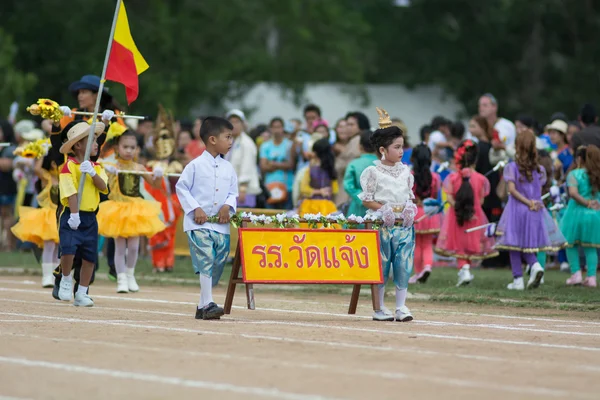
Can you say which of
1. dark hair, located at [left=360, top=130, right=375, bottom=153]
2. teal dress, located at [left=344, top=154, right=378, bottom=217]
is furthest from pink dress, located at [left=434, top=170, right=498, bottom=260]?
teal dress, located at [left=344, top=154, right=378, bottom=217]

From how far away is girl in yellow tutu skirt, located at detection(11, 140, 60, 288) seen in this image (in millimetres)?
16625

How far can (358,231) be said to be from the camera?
13359mm

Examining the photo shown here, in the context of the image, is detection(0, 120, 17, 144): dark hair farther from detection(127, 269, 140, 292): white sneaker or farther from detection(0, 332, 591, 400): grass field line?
detection(0, 332, 591, 400): grass field line

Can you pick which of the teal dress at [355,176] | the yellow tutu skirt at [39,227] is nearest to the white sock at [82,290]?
the yellow tutu skirt at [39,227]

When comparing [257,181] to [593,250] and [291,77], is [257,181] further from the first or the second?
[291,77]

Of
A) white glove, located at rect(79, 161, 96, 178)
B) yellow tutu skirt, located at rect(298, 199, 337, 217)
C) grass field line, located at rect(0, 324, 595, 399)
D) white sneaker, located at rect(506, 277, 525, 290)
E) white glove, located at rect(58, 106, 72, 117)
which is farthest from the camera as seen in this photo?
yellow tutu skirt, located at rect(298, 199, 337, 217)

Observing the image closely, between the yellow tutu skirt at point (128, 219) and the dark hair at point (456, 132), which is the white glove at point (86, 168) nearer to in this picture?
the yellow tutu skirt at point (128, 219)

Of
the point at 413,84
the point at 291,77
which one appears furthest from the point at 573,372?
the point at 291,77

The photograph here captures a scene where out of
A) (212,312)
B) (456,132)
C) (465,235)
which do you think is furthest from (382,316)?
(456,132)

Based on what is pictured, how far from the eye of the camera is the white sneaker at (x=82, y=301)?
46.6 feet

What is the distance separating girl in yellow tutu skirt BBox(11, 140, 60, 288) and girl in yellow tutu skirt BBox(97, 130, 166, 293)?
1.98 ft

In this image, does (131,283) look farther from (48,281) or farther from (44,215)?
A: (44,215)

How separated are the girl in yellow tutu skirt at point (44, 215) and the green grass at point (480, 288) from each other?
1.74 meters

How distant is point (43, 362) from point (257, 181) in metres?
13.2
